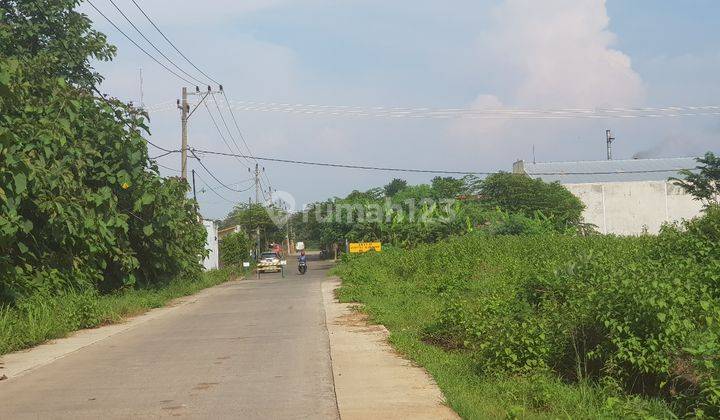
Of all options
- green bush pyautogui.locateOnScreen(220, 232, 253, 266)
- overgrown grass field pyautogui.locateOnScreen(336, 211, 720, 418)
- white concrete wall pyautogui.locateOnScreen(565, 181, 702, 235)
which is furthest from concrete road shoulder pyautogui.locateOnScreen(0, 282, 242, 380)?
white concrete wall pyautogui.locateOnScreen(565, 181, 702, 235)

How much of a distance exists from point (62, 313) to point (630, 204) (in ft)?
146

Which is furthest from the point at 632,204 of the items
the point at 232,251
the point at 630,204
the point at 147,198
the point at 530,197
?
the point at 147,198

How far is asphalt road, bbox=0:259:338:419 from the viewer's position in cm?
745

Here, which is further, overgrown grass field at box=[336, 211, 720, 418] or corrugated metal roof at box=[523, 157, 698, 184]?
corrugated metal roof at box=[523, 157, 698, 184]

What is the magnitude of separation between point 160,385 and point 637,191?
158 feet

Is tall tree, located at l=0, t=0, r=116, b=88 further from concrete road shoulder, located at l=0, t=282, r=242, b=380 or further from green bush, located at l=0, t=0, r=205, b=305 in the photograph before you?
concrete road shoulder, located at l=0, t=282, r=242, b=380

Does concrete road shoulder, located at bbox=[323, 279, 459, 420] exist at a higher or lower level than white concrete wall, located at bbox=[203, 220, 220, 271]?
lower

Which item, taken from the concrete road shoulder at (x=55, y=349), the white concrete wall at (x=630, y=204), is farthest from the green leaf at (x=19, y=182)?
the white concrete wall at (x=630, y=204)

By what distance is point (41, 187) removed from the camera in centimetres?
1420

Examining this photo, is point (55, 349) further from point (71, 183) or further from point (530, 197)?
point (530, 197)

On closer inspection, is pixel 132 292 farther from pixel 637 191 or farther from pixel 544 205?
pixel 637 191

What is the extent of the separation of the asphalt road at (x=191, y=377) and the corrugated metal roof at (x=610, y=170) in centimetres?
4339

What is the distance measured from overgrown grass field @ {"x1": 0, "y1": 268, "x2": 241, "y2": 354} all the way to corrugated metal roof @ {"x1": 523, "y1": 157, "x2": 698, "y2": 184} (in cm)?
3903

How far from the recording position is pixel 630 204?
51438mm
